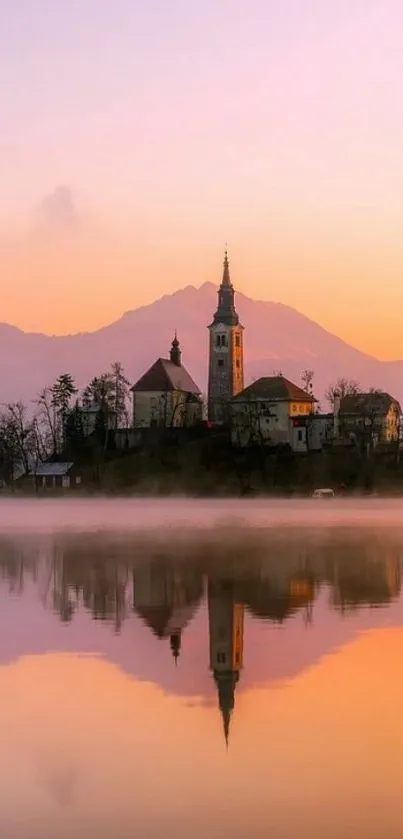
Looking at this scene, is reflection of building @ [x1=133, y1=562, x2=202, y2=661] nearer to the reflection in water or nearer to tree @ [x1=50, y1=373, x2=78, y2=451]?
the reflection in water

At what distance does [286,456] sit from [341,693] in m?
123

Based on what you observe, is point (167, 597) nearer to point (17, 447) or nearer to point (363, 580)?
point (363, 580)

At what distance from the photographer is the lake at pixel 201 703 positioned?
13508mm

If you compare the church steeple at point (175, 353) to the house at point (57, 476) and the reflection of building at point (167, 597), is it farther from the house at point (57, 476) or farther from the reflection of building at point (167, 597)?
the reflection of building at point (167, 597)

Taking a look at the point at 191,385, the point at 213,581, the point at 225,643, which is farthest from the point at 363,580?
the point at 191,385

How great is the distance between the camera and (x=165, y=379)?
6521 inches

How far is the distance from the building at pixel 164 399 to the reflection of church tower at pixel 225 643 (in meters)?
128

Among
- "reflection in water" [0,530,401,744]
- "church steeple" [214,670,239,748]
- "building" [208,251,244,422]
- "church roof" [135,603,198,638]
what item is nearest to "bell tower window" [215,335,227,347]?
"building" [208,251,244,422]

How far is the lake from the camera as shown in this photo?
13.5 m

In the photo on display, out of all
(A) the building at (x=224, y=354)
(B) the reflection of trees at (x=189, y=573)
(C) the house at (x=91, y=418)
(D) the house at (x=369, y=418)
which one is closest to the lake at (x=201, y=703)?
(B) the reflection of trees at (x=189, y=573)

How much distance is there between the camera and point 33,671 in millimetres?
21266

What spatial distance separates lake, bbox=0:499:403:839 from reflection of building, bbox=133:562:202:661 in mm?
82

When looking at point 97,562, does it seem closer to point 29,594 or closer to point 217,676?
point 29,594

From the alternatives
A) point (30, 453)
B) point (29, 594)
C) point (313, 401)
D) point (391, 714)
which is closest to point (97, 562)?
point (29, 594)
